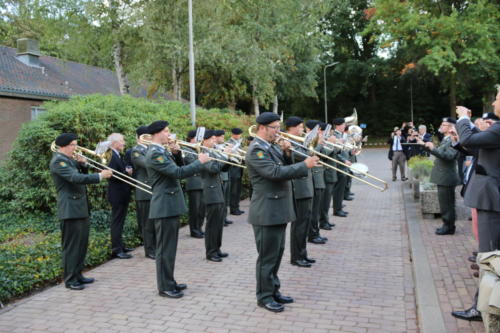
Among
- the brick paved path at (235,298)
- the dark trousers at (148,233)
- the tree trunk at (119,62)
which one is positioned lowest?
the brick paved path at (235,298)

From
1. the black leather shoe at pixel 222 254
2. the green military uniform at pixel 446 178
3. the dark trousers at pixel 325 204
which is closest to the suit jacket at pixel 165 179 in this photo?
the black leather shoe at pixel 222 254

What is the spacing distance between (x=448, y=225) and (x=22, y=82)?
70.7 feet

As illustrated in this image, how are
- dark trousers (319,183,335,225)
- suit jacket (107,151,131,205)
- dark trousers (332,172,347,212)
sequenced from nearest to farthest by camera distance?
suit jacket (107,151,131,205) < dark trousers (319,183,335,225) < dark trousers (332,172,347,212)

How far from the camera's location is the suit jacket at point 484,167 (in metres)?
4.45

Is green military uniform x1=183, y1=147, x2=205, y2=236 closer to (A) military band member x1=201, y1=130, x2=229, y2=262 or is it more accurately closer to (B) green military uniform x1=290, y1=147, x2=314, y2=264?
(A) military band member x1=201, y1=130, x2=229, y2=262

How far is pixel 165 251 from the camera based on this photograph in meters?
5.67

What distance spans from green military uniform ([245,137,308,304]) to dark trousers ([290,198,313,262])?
1.64 m

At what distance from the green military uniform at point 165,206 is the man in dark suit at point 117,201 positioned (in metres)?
2.24

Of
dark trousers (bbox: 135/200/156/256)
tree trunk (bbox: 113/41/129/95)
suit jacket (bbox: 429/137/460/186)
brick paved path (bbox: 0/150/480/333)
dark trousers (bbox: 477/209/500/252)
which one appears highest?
tree trunk (bbox: 113/41/129/95)

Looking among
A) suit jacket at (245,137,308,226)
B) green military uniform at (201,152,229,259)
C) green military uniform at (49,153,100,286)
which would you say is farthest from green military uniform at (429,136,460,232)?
green military uniform at (49,153,100,286)

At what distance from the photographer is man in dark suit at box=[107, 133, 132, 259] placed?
25.5 ft

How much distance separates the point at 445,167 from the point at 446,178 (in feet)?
0.67

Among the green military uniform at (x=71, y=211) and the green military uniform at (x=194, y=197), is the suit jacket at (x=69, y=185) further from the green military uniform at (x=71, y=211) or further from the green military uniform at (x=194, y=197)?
the green military uniform at (x=194, y=197)

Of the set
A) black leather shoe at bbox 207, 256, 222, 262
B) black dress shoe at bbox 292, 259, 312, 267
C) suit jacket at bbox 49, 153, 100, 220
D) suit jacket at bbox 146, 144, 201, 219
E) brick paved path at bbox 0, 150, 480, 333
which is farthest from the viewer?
black leather shoe at bbox 207, 256, 222, 262
